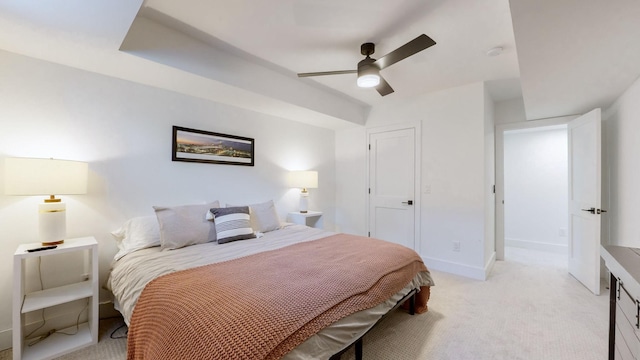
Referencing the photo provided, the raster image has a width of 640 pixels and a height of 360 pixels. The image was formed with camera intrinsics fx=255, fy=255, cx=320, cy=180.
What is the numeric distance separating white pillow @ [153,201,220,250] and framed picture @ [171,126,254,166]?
0.64 meters

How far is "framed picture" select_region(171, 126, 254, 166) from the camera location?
271 cm

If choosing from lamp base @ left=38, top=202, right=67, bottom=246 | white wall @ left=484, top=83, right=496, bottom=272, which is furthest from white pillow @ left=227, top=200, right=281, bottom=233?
white wall @ left=484, top=83, right=496, bottom=272

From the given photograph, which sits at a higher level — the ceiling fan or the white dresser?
the ceiling fan

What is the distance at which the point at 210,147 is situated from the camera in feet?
9.65

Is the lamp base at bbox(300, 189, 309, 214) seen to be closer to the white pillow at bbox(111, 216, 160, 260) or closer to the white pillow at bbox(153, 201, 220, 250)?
the white pillow at bbox(153, 201, 220, 250)

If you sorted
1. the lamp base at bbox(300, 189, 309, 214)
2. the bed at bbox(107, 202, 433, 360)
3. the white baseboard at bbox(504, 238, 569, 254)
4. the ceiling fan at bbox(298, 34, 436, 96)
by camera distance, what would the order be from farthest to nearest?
the white baseboard at bbox(504, 238, 569, 254) < the lamp base at bbox(300, 189, 309, 214) < the ceiling fan at bbox(298, 34, 436, 96) < the bed at bbox(107, 202, 433, 360)

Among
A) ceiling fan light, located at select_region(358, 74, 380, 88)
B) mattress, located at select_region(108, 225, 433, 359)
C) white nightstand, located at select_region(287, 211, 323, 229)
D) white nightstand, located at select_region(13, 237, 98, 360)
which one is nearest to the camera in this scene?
mattress, located at select_region(108, 225, 433, 359)

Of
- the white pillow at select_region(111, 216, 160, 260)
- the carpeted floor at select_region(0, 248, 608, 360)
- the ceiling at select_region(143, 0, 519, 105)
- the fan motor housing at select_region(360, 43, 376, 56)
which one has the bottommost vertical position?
the carpeted floor at select_region(0, 248, 608, 360)

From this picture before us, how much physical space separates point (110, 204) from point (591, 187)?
486 centimetres

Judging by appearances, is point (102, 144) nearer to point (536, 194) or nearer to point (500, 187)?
point (500, 187)

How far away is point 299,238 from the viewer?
2566mm

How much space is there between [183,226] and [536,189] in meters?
5.56

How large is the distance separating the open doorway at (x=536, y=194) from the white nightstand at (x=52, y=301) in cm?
509

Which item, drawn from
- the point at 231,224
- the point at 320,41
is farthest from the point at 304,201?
the point at 320,41
